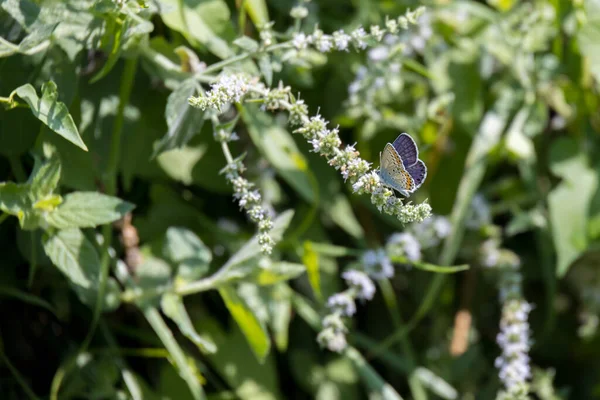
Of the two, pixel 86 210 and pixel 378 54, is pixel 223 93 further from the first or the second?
pixel 378 54

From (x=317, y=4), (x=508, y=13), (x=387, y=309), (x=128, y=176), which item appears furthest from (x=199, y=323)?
(x=508, y=13)

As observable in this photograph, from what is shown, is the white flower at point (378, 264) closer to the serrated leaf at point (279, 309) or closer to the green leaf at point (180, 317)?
the serrated leaf at point (279, 309)

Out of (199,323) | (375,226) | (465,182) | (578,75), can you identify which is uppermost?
(578,75)

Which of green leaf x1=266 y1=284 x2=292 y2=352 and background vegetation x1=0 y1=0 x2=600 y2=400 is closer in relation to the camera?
background vegetation x1=0 y1=0 x2=600 y2=400

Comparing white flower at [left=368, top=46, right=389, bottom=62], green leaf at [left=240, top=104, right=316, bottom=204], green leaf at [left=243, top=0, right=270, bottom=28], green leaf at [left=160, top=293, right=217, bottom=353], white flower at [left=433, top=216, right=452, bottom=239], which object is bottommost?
green leaf at [left=160, top=293, right=217, bottom=353]

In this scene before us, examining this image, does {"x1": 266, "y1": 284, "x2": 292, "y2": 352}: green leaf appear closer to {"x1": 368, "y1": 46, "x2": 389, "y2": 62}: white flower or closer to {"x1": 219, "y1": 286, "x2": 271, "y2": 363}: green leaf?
{"x1": 219, "y1": 286, "x2": 271, "y2": 363}: green leaf

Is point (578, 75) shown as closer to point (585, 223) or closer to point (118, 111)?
→ point (585, 223)

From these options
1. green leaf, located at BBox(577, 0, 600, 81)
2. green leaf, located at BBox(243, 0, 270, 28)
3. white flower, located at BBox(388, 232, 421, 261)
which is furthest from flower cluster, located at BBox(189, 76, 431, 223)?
green leaf, located at BBox(577, 0, 600, 81)
